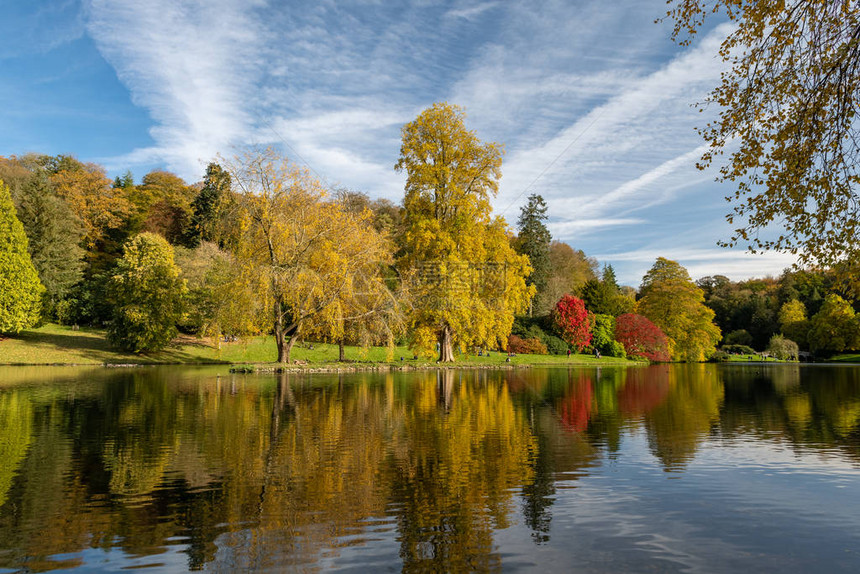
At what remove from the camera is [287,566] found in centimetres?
435

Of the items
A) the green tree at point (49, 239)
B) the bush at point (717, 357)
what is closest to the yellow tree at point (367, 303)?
the green tree at point (49, 239)

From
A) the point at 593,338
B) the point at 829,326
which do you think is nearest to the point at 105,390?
the point at 593,338

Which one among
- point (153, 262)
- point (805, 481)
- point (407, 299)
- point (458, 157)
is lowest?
point (805, 481)

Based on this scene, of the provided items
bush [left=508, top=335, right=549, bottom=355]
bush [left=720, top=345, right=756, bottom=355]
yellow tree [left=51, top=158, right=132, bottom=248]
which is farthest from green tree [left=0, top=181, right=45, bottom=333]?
bush [left=720, top=345, right=756, bottom=355]

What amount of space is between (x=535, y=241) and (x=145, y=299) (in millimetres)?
44755

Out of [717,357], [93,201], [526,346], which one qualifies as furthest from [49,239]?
[717,357]

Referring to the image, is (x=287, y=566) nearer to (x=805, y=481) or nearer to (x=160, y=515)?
(x=160, y=515)

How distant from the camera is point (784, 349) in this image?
210 feet

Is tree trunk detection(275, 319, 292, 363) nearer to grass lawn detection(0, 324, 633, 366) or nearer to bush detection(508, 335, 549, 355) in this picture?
grass lawn detection(0, 324, 633, 366)

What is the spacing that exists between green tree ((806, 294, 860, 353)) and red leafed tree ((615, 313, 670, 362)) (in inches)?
957

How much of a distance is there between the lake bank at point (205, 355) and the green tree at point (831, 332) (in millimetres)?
31821

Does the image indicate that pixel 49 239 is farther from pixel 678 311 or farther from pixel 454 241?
pixel 678 311

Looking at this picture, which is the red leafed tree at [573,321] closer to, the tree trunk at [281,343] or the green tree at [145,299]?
the tree trunk at [281,343]

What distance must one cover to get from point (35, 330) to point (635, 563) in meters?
50.0
